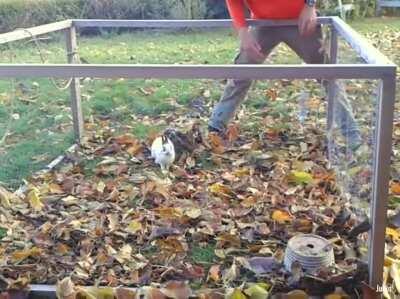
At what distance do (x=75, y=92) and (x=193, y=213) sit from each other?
1.40m

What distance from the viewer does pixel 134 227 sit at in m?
2.86

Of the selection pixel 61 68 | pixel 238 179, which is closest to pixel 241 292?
pixel 61 68

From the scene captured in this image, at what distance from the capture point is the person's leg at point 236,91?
3656 mm

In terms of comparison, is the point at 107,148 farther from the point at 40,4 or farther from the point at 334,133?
the point at 40,4

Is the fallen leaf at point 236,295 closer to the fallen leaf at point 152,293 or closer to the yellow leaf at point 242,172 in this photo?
the fallen leaf at point 152,293

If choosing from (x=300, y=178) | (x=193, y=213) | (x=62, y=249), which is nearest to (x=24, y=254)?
(x=62, y=249)

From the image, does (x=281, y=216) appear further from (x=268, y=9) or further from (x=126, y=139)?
(x=126, y=139)

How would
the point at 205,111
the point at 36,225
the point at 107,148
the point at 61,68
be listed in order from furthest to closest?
the point at 205,111 → the point at 107,148 → the point at 36,225 → the point at 61,68

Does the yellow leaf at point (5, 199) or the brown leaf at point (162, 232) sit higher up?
the yellow leaf at point (5, 199)

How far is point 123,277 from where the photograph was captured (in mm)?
2449

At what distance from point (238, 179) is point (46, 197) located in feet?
3.16

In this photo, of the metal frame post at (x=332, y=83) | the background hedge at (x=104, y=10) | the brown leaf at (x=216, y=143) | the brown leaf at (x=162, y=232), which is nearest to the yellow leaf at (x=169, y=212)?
the brown leaf at (x=162, y=232)

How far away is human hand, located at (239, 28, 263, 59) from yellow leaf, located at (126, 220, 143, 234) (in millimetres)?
1218

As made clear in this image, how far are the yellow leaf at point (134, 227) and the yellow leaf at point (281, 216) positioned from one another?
1.90 feet
